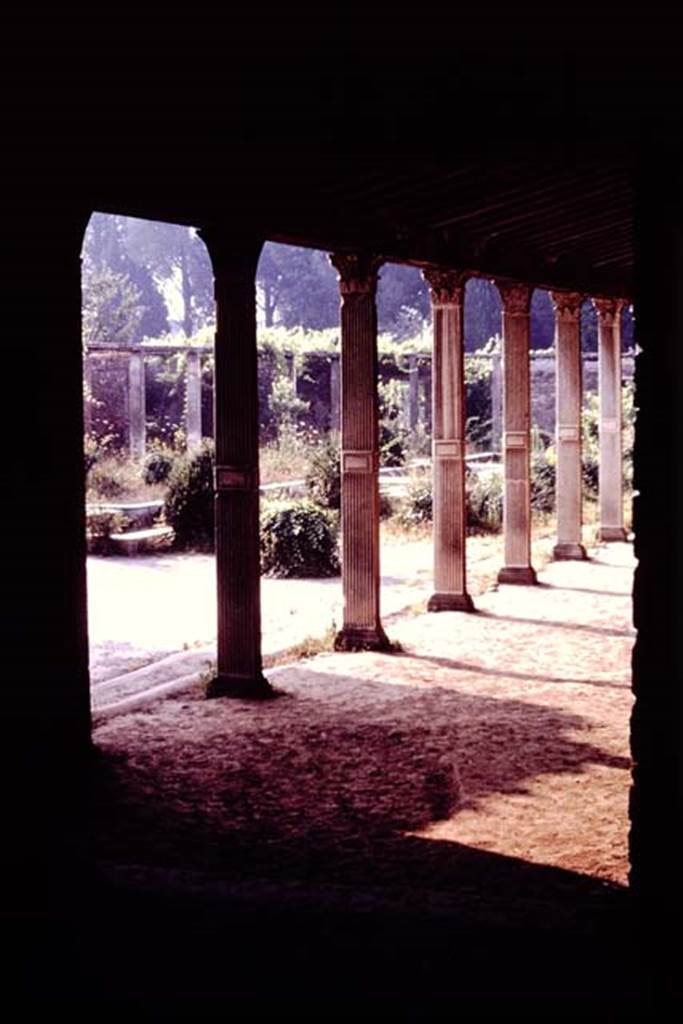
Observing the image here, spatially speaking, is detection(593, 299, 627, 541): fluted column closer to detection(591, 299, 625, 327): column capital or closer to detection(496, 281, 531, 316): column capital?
detection(591, 299, 625, 327): column capital

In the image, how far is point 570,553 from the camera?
15680 millimetres

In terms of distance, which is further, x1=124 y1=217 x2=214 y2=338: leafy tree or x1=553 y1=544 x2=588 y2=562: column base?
x1=124 y1=217 x2=214 y2=338: leafy tree

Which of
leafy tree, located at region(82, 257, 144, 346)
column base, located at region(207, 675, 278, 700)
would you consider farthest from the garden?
leafy tree, located at region(82, 257, 144, 346)

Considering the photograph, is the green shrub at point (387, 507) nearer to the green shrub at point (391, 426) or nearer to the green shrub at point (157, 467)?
the green shrub at point (157, 467)

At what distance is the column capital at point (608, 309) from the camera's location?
52.5 feet

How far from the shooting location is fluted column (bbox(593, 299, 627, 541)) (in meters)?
16.6

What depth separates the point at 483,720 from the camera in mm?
8039

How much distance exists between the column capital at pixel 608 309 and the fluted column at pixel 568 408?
1165mm

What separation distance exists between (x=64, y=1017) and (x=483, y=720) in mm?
4797

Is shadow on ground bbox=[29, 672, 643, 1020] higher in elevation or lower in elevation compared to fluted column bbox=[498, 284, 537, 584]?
lower

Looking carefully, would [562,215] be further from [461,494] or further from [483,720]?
[483,720]

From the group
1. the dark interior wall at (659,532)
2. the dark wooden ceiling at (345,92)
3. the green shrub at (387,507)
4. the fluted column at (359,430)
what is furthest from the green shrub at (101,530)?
the dark interior wall at (659,532)

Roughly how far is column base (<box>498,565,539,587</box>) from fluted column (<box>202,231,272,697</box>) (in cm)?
551

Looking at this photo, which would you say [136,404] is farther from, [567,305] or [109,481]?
[567,305]
